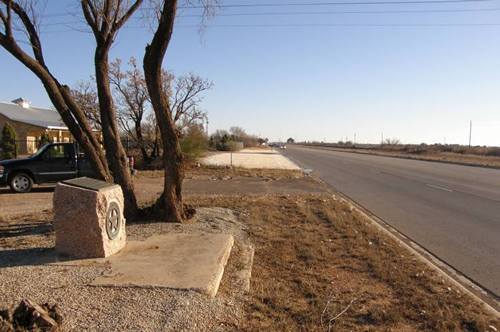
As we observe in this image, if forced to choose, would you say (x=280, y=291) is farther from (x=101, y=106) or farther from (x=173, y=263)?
(x=101, y=106)

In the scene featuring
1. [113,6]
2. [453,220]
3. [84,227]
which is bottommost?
[453,220]

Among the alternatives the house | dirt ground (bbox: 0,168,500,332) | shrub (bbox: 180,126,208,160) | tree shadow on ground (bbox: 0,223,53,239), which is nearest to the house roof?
the house

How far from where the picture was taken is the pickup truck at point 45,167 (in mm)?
16375

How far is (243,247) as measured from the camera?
25.8 feet

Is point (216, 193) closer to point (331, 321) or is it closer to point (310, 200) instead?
point (310, 200)

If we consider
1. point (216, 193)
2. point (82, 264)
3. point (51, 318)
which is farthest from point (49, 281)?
point (216, 193)

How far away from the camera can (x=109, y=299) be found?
4.88 meters

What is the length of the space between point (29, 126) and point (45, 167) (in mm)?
29057

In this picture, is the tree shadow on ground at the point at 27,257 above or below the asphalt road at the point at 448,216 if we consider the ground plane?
above

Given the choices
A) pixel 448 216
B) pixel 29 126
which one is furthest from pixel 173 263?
pixel 29 126

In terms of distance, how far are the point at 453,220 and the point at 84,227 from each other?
29.0ft

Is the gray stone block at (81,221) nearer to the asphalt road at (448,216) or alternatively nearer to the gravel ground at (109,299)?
the gravel ground at (109,299)

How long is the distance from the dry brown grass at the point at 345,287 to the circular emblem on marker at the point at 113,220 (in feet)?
6.74

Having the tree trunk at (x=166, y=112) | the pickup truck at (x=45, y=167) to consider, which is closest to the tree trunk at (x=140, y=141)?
the pickup truck at (x=45, y=167)
